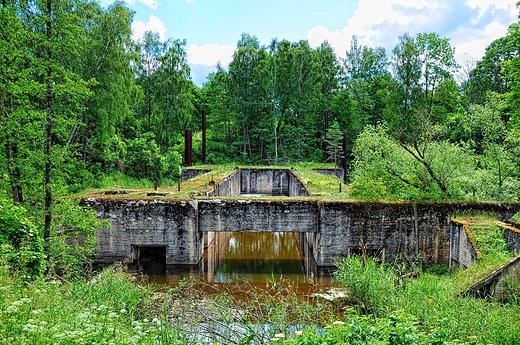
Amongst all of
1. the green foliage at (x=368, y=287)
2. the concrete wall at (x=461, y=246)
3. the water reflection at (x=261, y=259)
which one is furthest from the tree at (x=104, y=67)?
the concrete wall at (x=461, y=246)

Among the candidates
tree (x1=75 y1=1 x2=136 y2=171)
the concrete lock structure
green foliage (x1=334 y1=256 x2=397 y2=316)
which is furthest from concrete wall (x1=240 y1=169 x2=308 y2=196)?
green foliage (x1=334 y1=256 x2=397 y2=316)

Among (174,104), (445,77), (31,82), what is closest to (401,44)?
(445,77)

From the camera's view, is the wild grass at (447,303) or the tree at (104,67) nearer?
the wild grass at (447,303)

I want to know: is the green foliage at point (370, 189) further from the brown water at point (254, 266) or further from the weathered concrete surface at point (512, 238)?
the weathered concrete surface at point (512, 238)

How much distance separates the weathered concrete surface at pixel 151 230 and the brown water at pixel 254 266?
68 centimetres

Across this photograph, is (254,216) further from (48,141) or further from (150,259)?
(48,141)

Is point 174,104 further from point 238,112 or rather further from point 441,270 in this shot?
point 441,270

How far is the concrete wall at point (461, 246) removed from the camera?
1063 centimetres

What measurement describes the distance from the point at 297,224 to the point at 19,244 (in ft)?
27.5

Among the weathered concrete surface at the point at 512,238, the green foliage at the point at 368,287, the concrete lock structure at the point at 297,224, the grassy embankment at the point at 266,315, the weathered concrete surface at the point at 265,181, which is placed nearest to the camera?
the grassy embankment at the point at 266,315

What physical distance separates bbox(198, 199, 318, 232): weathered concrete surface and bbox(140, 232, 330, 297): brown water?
1380 mm

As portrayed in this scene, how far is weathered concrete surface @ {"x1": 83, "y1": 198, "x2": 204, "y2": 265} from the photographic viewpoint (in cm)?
1284

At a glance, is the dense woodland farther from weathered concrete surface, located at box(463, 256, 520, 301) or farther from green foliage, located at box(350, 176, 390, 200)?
weathered concrete surface, located at box(463, 256, 520, 301)

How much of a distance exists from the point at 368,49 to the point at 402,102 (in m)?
10.4
